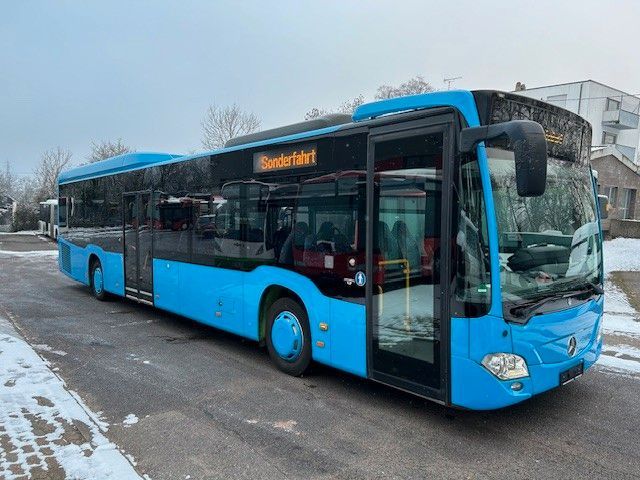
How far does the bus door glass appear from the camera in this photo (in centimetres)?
412

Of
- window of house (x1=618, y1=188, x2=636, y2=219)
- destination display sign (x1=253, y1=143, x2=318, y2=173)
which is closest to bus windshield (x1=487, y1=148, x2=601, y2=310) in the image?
destination display sign (x1=253, y1=143, x2=318, y2=173)

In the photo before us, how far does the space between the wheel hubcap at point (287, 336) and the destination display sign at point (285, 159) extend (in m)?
1.74

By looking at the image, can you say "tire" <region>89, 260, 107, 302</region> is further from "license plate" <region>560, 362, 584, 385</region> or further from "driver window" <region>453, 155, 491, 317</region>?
"license plate" <region>560, 362, 584, 385</region>

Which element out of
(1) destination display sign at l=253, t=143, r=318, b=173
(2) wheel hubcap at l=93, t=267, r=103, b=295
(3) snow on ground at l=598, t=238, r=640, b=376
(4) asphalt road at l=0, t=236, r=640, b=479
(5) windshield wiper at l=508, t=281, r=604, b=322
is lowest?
(4) asphalt road at l=0, t=236, r=640, b=479

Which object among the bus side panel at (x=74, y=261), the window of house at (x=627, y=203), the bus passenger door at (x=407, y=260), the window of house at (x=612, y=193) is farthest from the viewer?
the window of house at (x=627, y=203)

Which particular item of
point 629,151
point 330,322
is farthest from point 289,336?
point 629,151

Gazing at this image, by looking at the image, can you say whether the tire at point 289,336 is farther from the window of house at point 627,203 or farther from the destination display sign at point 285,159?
the window of house at point 627,203

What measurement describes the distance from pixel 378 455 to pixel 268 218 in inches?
122

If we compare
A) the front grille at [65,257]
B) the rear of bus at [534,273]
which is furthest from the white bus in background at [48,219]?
the rear of bus at [534,273]

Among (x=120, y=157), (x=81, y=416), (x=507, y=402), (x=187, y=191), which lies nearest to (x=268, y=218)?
(x=187, y=191)

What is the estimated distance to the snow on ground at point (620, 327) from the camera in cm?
626

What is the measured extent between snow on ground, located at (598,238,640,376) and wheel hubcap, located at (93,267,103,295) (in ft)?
31.7

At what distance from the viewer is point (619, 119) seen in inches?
1746

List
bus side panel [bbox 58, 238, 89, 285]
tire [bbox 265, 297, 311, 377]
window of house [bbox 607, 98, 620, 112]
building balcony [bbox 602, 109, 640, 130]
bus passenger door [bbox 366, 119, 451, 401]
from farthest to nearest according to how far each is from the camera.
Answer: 1. window of house [bbox 607, 98, 620, 112]
2. building balcony [bbox 602, 109, 640, 130]
3. bus side panel [bbox 58, 238, 89, 285]
4. tire [bbox 265, 297, 311, 377]
5. bus passenger door [bbox 366, 119, 451, 401]
